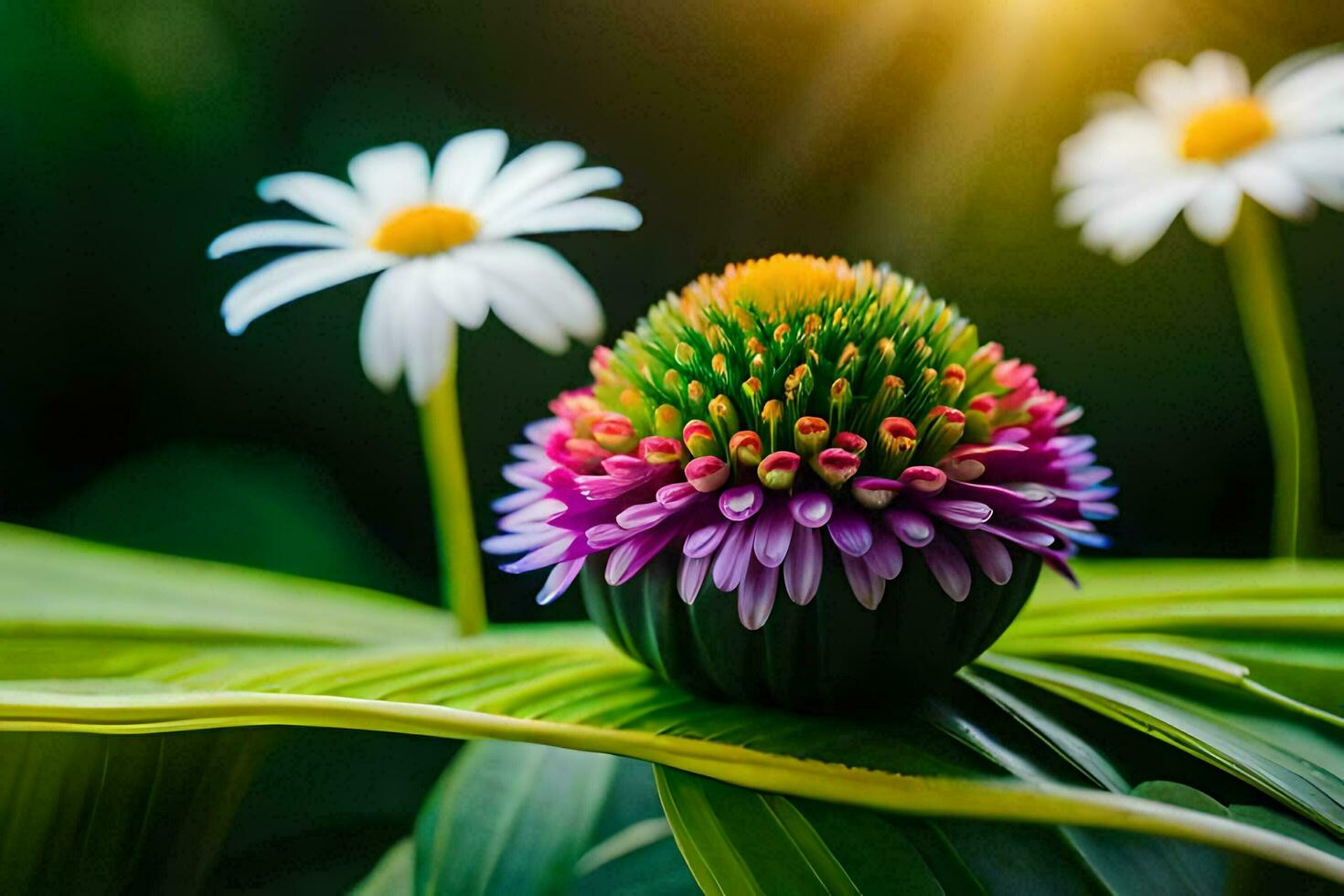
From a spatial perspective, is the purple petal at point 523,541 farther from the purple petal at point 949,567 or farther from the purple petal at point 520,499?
the purple petal at point 949,567

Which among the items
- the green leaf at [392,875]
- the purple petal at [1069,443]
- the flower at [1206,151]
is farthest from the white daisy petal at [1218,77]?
the green leaf at [392,875]

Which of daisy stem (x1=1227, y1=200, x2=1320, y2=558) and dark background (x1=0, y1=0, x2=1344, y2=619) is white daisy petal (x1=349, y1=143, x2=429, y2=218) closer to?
dark background (x1=0, y1=0, x2=1344, y2=619)

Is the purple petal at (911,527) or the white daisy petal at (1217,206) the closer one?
the purple petal at (911,527)

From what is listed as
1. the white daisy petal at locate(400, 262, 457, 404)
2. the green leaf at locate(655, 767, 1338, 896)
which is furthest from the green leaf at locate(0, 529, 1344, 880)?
the white daisy petal at locate(400, 262, 457, 404)

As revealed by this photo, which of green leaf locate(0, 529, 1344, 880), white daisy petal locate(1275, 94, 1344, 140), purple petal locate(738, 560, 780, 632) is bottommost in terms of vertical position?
green leaf locate(0, 529, 1344, 880)

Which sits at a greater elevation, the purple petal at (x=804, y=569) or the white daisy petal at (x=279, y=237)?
the white daisy petal at (x=279, y=237)

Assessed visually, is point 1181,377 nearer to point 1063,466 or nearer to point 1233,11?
point 1233,11

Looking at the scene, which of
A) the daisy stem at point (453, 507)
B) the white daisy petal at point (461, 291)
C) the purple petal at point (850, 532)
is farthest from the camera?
the daisy stem at point (453, 507)

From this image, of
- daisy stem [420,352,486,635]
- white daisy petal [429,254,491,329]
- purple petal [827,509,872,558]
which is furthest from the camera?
daisy stem [420,352,486,635]
